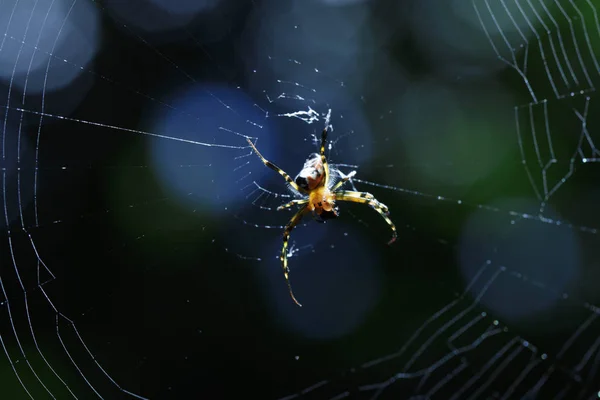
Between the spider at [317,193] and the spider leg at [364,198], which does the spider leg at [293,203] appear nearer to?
the spider at [317,193]

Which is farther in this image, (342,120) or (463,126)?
(463,126)

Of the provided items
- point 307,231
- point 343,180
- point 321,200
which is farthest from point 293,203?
point 307,231

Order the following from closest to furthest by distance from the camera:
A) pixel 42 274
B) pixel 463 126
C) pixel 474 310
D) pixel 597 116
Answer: pixel 42 274
pixel 597 116
pixel 474 310
pixel 463 126

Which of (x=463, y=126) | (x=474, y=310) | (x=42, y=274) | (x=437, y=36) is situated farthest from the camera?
(x=437, y=36)

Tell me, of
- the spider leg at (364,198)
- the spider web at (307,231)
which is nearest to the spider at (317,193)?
the spider leg at (364,198)

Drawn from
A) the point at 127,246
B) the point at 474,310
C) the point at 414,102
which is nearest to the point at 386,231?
the point at 474,310

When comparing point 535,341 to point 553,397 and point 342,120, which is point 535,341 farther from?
point 342,120

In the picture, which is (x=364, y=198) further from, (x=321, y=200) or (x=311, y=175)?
(x=311, y=175)

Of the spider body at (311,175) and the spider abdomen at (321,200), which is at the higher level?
the spider body at (311,175)

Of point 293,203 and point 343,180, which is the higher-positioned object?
point 343,180
